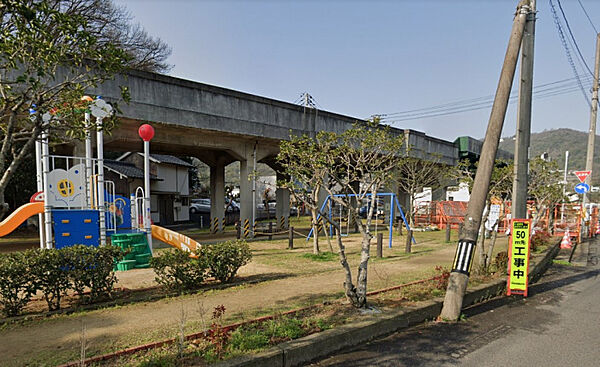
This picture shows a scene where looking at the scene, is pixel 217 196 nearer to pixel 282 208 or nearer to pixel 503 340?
pixel 282 208

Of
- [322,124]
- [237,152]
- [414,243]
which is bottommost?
[414,243]

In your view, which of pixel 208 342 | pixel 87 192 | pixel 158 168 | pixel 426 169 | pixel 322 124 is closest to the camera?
pixel 208 342

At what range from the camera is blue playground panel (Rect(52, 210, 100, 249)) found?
26.5 feet

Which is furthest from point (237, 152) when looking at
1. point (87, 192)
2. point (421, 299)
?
point (421, 299)

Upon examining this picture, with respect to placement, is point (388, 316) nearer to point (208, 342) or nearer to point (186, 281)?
point (208, 342)

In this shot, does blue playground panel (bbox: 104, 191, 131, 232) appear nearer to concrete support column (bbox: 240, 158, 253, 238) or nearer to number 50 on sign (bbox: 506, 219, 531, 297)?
concrete support column (bbox: 240, 158, 253, 238)

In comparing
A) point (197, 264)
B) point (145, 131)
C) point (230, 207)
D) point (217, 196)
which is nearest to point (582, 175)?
point (197, 264)

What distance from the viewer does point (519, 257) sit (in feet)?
23.1

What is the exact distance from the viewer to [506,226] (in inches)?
806

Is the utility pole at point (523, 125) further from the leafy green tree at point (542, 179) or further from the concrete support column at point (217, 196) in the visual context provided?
the concrete support column at point (217, 196)

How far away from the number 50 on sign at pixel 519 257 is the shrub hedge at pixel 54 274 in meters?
7.66

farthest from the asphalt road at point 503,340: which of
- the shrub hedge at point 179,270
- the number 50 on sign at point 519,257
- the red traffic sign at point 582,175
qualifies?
the red traffic sign at point 582,175

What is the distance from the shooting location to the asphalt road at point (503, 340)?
4270mm

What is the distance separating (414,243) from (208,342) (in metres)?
13.2
